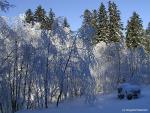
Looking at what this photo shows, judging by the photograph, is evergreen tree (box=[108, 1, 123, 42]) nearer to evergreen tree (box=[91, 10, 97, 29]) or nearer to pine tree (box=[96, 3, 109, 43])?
pine tree (box=[96, 3, 109, 43])

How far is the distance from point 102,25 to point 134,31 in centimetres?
505

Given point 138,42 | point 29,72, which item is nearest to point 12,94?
point 29,72

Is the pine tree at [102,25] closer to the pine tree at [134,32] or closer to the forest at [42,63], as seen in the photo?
the pine tree at [134,32]

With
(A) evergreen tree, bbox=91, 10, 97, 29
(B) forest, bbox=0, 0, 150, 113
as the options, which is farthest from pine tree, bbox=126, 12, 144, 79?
(B) forest, bbox=0, 0, 150, 113

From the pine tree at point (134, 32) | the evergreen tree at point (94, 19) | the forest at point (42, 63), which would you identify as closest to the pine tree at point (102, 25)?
the evergreen tree at point (94, 19)

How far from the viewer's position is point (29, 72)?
1008 inches

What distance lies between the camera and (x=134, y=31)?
55.0 meters

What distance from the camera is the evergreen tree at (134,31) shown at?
2106 inches

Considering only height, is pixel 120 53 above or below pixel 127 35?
below

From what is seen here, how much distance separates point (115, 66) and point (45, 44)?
54.8 ft

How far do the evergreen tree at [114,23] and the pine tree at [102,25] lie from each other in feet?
2.40

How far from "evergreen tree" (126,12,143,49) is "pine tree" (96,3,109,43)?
3469 millimetres

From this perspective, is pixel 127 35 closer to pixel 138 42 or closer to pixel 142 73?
pixel 138 42

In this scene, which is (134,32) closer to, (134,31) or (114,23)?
(134,31)
